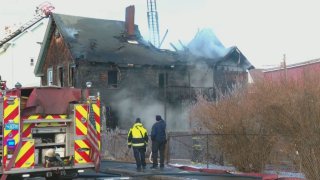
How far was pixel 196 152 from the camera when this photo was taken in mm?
18031

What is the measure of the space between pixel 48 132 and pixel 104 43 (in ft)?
75.7

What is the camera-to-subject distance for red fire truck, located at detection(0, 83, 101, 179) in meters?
10.2

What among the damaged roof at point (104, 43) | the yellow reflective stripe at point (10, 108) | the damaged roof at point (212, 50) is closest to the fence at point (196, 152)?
the yellow reflective stripe at point (10, 108)

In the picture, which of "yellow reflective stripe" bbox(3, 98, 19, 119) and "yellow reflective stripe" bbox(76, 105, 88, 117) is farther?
"yellow reflective stripe" bbox(76, 105, 88, 117)

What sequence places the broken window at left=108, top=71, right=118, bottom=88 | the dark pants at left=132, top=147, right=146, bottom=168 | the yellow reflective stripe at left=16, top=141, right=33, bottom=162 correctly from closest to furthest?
1. the yellow reflective stripe at left=16, top=141, right=33, bottom=162
2. the dark pants at left=132, top=147, right=146, bottom=168
3. the broken window at left=108, top=71, right=118, bottom=88

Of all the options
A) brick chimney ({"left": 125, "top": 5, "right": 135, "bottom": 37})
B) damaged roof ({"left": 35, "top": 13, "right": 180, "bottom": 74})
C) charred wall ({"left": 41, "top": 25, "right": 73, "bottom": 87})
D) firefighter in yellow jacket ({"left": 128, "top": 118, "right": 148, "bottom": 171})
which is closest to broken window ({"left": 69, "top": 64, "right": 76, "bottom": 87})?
charred wall ({"left": 41, "top": 25, "right": 73, "bottom": 87})

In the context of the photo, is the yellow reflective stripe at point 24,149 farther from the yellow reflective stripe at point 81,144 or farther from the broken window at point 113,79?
the broken window at point 113,79

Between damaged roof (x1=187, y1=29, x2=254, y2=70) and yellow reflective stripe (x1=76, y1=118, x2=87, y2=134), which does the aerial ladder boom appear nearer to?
damaged roof (x1=187, y1=29, x2=254, y2=70)

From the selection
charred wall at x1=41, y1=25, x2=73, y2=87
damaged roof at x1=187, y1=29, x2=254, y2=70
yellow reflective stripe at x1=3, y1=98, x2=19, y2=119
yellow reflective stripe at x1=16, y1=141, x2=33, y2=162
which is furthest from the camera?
damaged roof at x1=187, y1=29, x2=254, y2=70

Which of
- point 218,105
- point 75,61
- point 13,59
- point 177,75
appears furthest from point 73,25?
point 218,105

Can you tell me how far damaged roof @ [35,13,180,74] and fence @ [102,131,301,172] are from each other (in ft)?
37.8

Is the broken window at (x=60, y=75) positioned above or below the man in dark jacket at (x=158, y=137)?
above

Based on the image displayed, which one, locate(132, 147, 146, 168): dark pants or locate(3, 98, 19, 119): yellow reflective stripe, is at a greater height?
locate(3, 98, 19, 119): yellow reflective stripe

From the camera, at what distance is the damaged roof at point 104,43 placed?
106 feet
